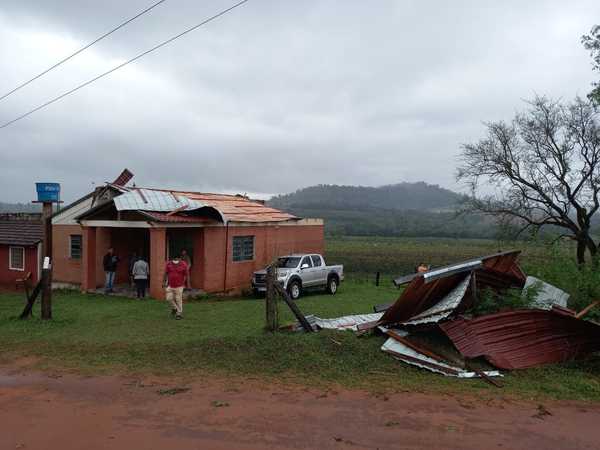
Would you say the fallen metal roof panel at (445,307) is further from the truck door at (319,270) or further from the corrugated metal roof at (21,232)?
the corrugated metal roof at (21,232)

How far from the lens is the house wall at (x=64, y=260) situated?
72.6 ft

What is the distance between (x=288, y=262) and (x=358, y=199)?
145 m

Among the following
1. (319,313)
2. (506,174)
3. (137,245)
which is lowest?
(319,313)

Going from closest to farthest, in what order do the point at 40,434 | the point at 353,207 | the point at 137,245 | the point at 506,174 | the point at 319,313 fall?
the point at 40,434
the point at 319,313
the point at 137,245
the point at 506,174
the point at 353,207

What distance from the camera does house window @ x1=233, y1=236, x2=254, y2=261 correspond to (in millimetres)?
20945

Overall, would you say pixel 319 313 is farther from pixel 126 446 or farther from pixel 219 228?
pixel 126 446

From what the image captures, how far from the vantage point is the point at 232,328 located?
12062mm

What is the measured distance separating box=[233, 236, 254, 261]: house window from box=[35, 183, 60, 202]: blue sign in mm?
8307

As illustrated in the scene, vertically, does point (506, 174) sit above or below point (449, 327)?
above

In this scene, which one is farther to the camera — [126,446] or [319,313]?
[319,313]

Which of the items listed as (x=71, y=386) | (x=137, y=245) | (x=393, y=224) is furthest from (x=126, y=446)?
(x=393, y=224)

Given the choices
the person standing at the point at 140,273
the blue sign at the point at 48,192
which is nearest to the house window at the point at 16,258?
the person standing at the point at 140,273

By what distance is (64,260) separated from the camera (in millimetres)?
22609

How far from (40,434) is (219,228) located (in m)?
14.1
